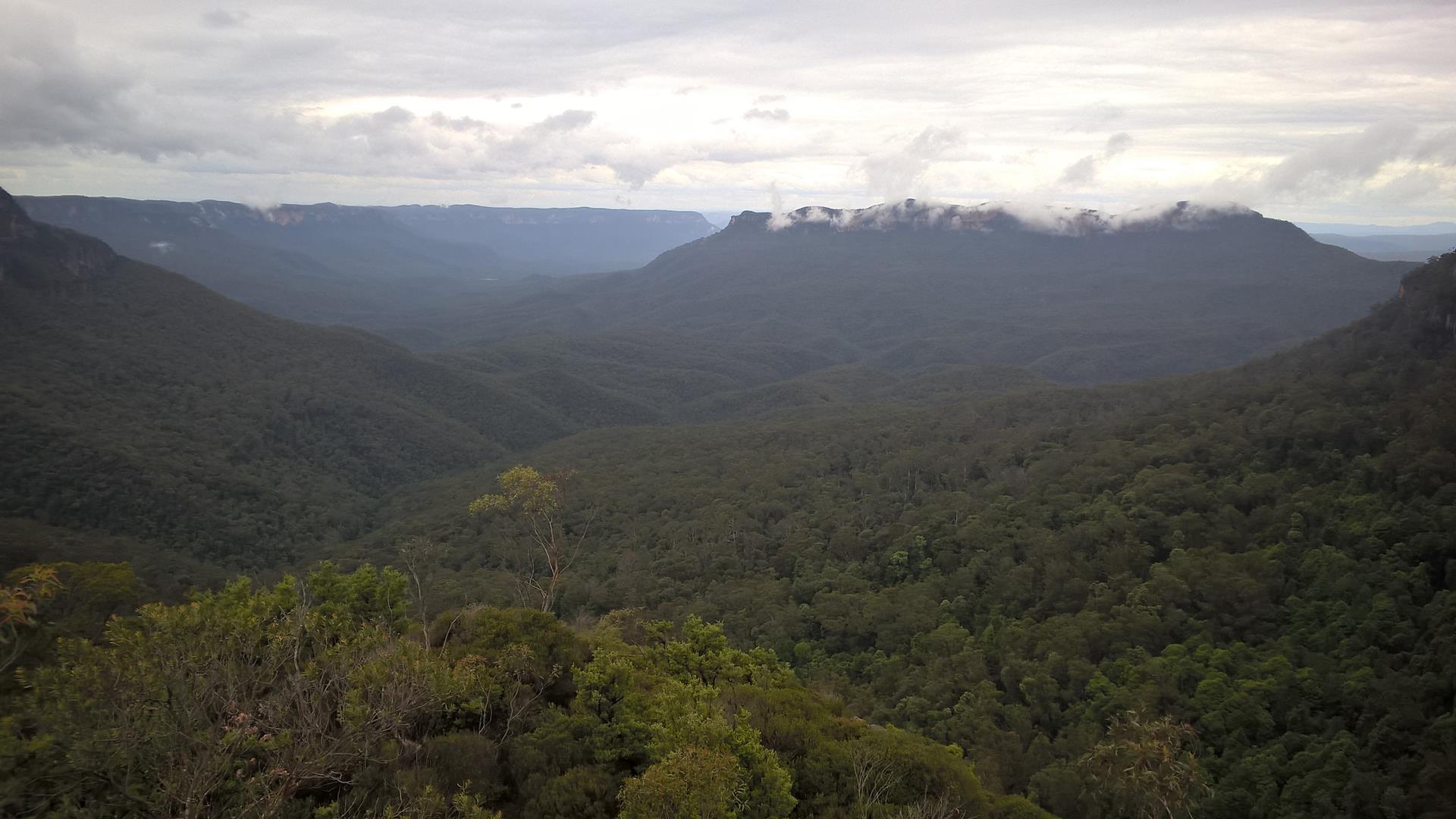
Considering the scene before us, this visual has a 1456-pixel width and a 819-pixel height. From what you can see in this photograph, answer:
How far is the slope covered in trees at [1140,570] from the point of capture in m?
27.5

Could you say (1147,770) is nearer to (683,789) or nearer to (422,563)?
(683,789)

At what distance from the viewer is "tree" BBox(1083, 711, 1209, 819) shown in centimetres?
1870

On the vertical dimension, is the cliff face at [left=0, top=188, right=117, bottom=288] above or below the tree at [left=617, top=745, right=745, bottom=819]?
above

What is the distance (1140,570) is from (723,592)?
23.5m

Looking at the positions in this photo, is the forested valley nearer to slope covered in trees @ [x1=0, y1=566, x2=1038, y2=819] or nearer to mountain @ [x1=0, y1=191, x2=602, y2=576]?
slope covered in trees @ [x1=0, y1=566, x2=1038, y2=819]

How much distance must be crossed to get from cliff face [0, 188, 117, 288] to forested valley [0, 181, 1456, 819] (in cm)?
57

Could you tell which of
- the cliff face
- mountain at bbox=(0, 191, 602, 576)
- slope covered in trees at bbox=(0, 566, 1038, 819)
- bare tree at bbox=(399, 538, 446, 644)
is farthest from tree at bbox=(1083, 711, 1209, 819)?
the cliff face

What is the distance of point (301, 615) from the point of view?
13938 millimetres

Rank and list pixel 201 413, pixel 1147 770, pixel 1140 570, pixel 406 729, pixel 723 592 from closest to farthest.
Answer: pixel 406 729 → pixel 1147 770 → pixel 1140 570 → pixel 723 592 → pixel 201 413

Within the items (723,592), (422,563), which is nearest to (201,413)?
(422,563)

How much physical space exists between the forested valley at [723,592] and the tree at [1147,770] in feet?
0.77

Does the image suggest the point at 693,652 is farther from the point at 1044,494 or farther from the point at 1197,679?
the point at 1044,494

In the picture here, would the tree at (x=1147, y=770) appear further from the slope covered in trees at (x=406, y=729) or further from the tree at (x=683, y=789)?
the tree at (x=683, y=789)

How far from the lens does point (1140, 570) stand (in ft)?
134
